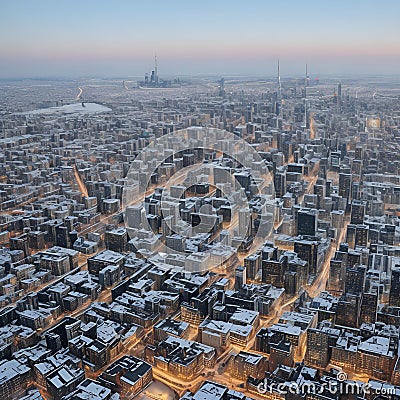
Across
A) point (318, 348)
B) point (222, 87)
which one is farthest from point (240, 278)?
point (222, 87)

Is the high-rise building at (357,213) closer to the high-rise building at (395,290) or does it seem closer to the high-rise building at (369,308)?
the high-rise building at (395,290)

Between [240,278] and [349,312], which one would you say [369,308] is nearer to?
[349,312]

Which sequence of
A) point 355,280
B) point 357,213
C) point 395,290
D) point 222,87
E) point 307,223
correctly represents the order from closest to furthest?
point 395,290, point 355,280, point 307,223, point 357,213, point 222,87

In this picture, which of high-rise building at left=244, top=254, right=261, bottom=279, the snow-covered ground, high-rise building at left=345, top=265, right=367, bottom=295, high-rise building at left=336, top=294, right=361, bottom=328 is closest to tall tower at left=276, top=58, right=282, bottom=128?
the snow-covered ground

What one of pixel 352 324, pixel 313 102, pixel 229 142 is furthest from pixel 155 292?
pixel 313 102

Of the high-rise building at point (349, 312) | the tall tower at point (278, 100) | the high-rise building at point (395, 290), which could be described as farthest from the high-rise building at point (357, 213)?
the tall tower at point (278, 100)

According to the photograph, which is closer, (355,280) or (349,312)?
(349,312)

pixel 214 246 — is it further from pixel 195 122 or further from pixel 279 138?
pixel 195 122

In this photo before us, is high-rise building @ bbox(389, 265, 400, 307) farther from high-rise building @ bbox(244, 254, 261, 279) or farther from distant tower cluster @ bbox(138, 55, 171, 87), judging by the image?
distant tower cluster @ bbox(138, 55, 171, 87)

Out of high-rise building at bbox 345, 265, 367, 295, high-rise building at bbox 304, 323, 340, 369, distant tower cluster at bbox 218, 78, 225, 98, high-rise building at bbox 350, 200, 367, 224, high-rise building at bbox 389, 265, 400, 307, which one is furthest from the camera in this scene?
distant tower cluster at bbox 218, 78, 225, 98
